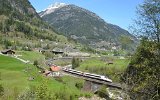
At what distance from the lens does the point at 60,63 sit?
152875mm

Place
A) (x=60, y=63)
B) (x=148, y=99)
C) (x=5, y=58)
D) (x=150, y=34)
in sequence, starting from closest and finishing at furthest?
(x=148, y=99)
(x=150, y=34)
(x=5, y=58)
(x=60, y=63)

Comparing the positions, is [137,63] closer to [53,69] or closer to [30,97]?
[30,97]

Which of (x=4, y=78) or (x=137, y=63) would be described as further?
(x=4, y=78)

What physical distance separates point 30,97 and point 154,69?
6.47 meters

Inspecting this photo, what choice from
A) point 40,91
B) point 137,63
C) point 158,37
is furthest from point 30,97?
point 158,37

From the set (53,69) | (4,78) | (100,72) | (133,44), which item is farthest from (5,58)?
(133,44)

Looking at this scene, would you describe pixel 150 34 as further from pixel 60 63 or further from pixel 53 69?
pixel 60 63

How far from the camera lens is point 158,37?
18016mm

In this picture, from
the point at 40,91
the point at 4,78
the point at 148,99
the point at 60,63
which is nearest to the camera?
the point at 148,99

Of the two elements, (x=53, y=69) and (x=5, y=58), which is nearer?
(x=53, y=69)

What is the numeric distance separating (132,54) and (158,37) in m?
2.11

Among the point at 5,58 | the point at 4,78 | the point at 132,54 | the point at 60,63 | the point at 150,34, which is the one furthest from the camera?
the point at 60,63

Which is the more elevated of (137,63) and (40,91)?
(137,63)

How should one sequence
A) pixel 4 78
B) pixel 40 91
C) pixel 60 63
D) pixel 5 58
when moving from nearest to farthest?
pixel 40 91 < pixel 4 78 < pixel 5 58 < pixel 60 63
